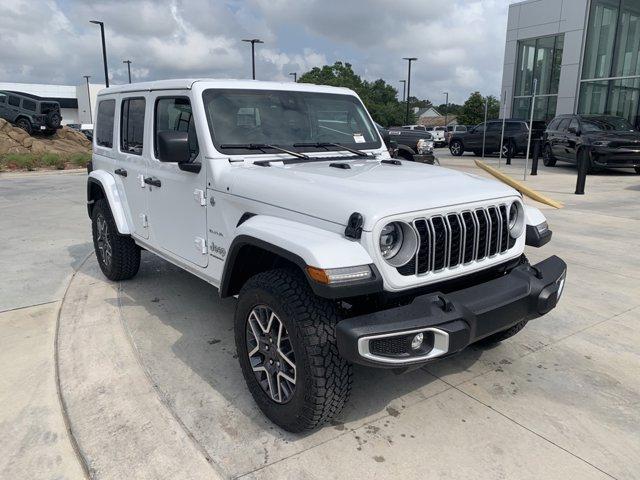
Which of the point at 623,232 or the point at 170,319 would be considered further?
the point at 623,232

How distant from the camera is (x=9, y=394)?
3.14m

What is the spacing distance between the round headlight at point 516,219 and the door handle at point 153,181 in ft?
8.41

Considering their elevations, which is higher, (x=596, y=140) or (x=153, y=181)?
→ (x=596, y=140)

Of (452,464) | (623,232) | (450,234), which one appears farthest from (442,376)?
(623,232)

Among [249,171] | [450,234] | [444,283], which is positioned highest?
[249,171]

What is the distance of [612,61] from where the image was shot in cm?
2089

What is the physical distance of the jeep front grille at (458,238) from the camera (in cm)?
258

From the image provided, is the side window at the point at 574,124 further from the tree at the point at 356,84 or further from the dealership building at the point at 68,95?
the dealership building at the point at 68,95

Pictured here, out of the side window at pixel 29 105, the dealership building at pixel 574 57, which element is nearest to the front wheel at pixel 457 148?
the dealership building at pixel 574 57

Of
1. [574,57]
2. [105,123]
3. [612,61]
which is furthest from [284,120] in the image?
[574,57]

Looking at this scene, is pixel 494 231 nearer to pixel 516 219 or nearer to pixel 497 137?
pixel 516 219

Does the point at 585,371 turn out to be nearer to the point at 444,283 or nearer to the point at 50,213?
the point at 444,283

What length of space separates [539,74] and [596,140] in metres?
12.1

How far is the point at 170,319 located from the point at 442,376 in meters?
2.25
